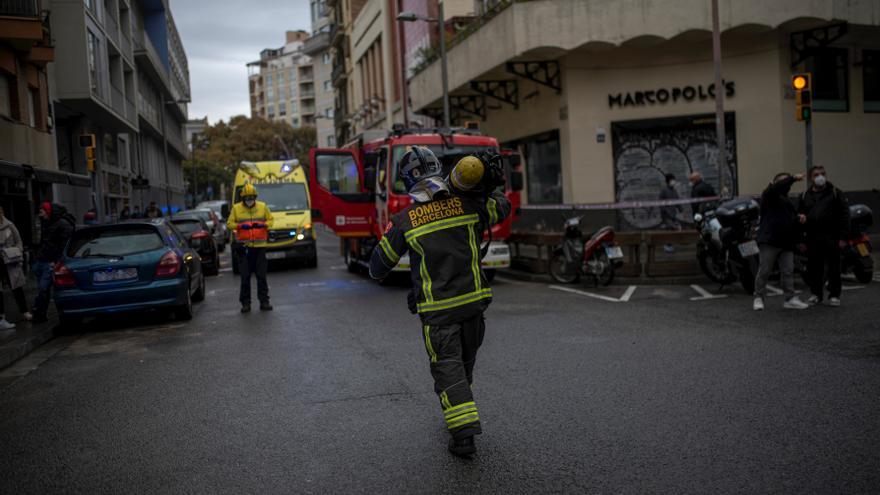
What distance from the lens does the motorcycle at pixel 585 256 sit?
1336 cm

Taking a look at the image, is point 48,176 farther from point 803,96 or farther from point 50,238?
point 803,96

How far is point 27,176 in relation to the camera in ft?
57.4

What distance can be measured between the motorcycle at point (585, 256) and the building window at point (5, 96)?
14497 millimetres

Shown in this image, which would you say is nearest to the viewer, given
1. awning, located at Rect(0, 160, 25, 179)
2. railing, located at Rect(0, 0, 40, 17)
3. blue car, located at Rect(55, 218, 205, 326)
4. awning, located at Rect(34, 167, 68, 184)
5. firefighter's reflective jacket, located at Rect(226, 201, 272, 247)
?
blue car, located at Rect(55, 218, 205, 326)

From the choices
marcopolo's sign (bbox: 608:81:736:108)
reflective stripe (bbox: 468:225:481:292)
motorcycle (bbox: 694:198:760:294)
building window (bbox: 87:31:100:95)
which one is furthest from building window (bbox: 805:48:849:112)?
building window (bbox: 87:31:100:95)

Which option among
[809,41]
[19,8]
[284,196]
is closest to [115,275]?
[284,196]

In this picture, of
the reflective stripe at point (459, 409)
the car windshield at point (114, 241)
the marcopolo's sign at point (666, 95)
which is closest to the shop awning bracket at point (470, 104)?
the marcopolo's sign at point (666, 95)

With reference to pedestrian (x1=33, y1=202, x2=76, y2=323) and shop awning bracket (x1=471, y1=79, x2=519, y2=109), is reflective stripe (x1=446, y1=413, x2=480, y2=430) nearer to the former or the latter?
pedestrian (x1=33, y1=202, x2=76, y2=323)

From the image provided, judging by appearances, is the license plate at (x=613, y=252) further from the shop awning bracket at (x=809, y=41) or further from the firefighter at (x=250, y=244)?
the shop awning bracket at (x=809, y=41)

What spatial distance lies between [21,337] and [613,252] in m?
8.68

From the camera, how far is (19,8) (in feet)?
64.8

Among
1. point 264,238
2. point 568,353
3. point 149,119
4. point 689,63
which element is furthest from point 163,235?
point 149,119

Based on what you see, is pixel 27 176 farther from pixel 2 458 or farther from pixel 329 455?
pixel 329 455

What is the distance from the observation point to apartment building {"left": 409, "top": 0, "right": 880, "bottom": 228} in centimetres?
1916
